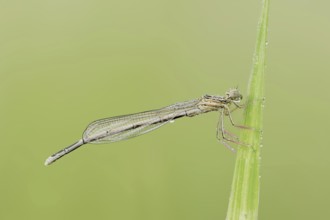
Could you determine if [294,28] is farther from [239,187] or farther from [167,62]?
[239,187]

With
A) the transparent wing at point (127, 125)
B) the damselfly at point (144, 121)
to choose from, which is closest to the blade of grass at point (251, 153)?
the damselfly at point (144, 121)

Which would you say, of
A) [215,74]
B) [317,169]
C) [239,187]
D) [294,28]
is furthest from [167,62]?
[239,187]

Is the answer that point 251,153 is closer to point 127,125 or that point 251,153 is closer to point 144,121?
point 144,121

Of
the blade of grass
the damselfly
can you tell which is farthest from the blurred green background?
the blade of grass

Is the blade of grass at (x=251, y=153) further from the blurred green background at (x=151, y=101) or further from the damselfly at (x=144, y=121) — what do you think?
the blurred green background at (x=151, y=101)

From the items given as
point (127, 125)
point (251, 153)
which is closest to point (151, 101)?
point (127, 125)
